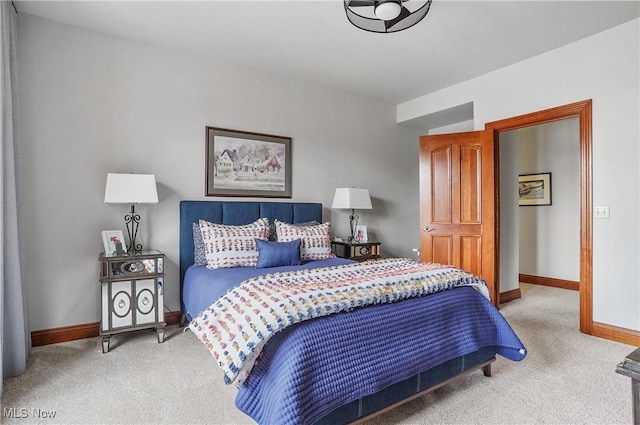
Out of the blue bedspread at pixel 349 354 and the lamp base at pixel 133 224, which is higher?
the lamp base at pixel 133 224

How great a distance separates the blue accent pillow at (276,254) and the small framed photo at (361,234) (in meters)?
1.42

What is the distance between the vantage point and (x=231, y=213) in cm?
359

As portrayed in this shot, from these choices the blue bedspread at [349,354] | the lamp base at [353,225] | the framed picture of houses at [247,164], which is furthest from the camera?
the lamp base at [353,225]

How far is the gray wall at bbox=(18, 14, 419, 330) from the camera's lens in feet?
9.32

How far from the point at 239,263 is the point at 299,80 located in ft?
7.78

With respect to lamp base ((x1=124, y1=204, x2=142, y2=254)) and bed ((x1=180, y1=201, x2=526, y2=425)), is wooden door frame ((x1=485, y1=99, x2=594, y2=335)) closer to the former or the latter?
bed ((x1=180, y1=201, x2=526, y2=425))

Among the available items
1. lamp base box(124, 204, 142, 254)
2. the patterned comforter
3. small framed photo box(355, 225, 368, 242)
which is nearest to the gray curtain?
lamp base box(124, 204, 142, 254)

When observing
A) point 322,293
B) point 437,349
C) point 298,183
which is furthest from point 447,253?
point 322,293

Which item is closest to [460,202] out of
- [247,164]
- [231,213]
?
[247,164]

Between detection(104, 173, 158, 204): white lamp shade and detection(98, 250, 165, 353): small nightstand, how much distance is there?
0.45 meters

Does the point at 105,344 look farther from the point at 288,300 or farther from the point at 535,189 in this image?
the point at 535,189

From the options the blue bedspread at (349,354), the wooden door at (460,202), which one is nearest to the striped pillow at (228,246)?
the blue bedspread at (349,354)

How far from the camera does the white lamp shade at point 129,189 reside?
9.20ft

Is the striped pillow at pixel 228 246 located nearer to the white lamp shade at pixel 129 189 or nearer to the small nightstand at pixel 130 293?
the small nightstand at pixel 130 293
